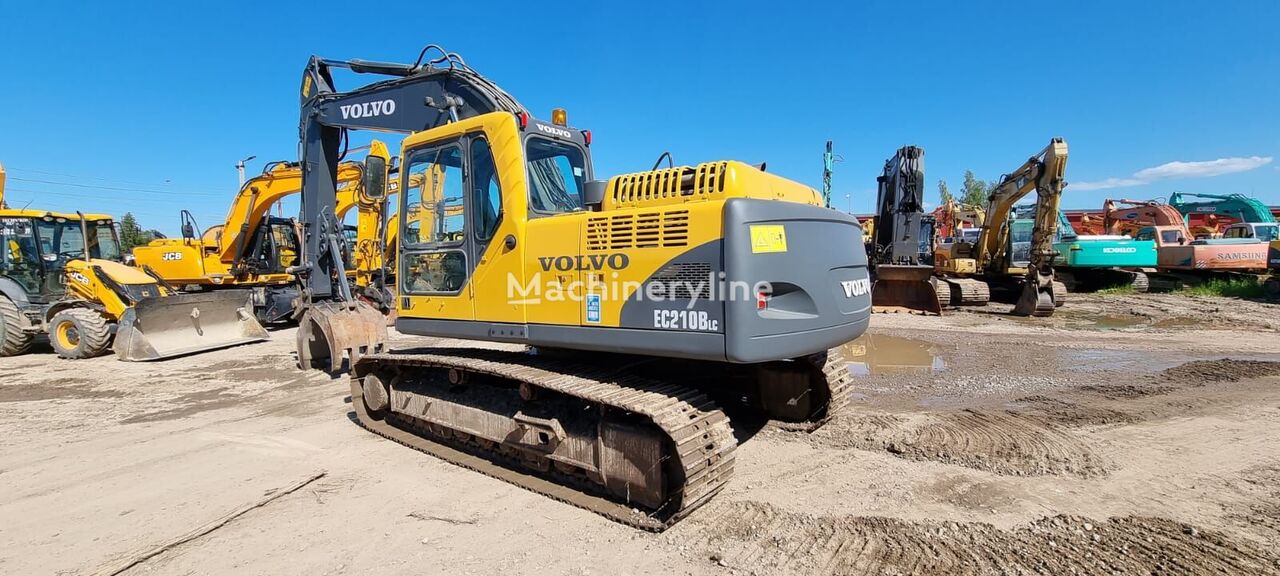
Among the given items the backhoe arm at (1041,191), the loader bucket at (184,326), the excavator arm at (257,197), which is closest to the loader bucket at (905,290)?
the backhoe arm at (1041,191)

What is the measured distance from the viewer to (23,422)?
19.0ft

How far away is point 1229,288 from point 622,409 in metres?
18.9

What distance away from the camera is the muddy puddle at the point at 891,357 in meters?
7.32

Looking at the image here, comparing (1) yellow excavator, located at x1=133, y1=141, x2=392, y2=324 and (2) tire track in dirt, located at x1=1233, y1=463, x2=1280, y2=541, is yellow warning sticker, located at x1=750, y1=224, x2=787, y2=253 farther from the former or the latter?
(1) yellow excavator, located at x1=133, y1=141, x2=392, y2=324

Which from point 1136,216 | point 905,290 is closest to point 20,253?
point 905,290

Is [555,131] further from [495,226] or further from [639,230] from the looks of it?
[639,230]

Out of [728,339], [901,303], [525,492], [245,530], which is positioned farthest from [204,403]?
[901,303]

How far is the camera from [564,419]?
380cm

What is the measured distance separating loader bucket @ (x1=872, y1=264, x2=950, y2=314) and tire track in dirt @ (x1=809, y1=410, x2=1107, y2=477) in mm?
7620

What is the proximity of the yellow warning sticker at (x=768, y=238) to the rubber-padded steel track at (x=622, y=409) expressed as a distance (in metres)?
1.00

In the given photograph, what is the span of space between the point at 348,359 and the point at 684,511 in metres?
6.27

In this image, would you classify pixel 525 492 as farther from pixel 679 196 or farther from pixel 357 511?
pixel 679 196

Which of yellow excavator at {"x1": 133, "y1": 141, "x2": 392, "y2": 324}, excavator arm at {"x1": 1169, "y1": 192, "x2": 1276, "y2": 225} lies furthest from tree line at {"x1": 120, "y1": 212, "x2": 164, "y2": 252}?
excavator arm at {"x1": 1169, "y1": 192, "x2": 1276, "y2": 225}

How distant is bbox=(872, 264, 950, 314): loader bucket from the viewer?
12359 millimetres
